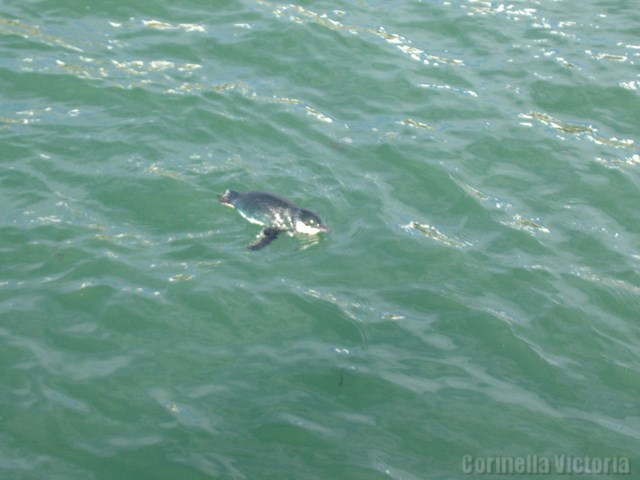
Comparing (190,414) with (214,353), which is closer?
(190,414)

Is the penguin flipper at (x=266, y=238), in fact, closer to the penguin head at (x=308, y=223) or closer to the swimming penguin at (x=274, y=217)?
the swimming penguin at (x=274, y=217)

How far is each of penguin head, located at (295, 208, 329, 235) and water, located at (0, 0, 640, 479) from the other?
0.49ft

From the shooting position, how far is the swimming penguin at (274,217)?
827cm

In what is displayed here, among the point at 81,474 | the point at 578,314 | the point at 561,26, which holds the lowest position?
the point at 81,474

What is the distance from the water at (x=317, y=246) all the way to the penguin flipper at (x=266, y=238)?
0.12 metres

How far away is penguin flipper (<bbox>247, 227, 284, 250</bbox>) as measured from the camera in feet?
27.0

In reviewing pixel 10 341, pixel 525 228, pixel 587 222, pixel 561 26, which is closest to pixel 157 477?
pixel 10 341

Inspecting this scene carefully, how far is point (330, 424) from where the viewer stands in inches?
261

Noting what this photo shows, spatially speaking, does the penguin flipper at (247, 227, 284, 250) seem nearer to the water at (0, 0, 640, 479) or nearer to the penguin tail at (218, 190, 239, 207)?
the water at (0, 0, 640, 479)

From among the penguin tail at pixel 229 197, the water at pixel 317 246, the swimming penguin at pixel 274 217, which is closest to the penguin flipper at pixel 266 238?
the swimming penguin at pixel 274 217

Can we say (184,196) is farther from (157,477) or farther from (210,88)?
(157,477)

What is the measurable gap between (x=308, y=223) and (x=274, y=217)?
32 cm

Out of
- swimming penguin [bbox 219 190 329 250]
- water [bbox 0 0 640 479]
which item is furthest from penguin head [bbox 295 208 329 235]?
water [bbox 0 0 640 479]

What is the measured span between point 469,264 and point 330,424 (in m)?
2.49
